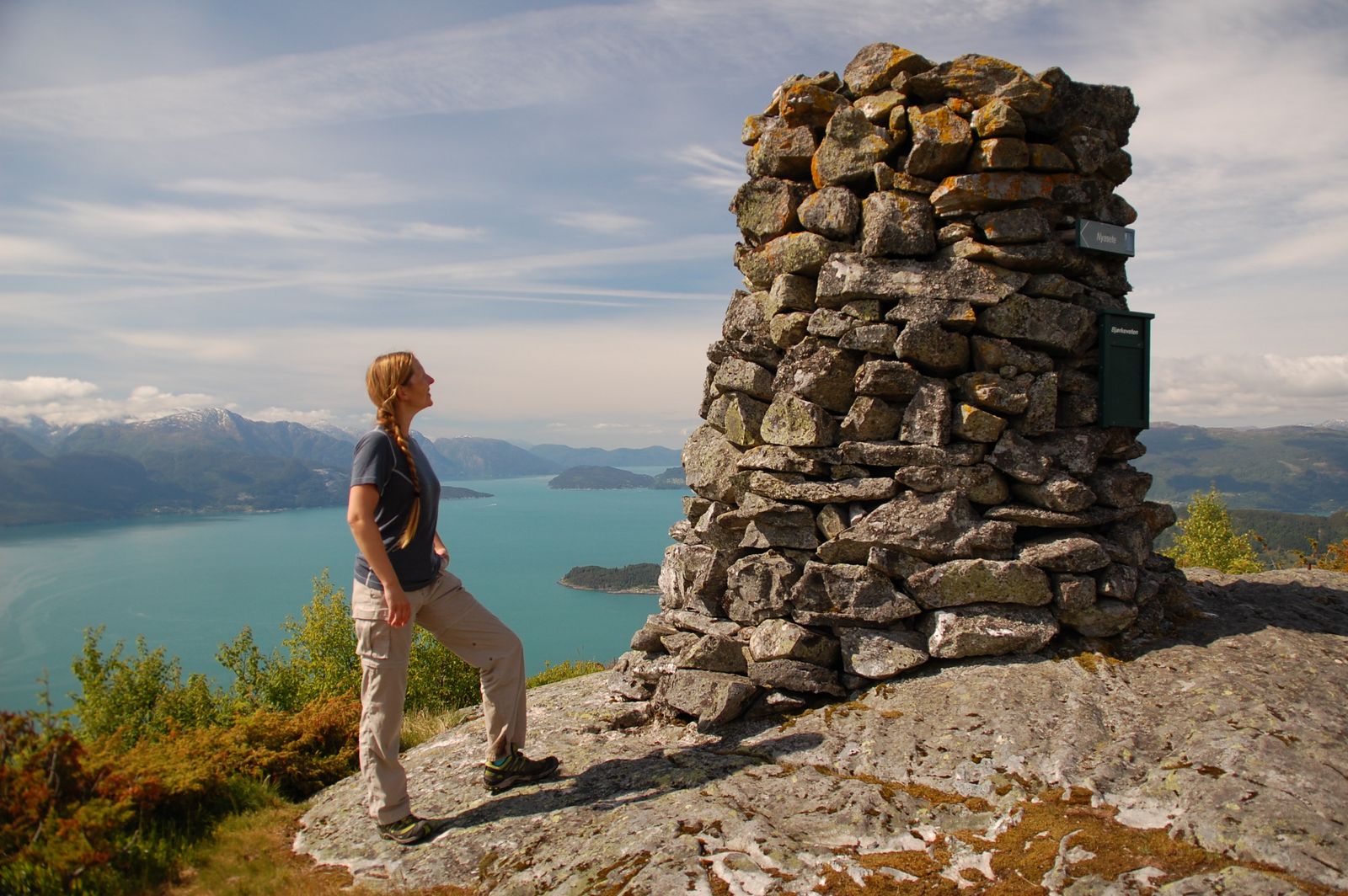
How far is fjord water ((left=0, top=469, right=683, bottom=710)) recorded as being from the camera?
90.6 m

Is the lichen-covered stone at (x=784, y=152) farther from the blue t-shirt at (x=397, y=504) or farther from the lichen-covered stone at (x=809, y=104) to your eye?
the blue t-shirt at (x=397, y=504)

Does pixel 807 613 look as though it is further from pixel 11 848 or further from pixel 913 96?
pixel 11 848

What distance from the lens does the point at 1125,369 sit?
685cm

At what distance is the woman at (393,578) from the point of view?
4.81 metres

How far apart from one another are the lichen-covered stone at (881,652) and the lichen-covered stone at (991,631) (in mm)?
152

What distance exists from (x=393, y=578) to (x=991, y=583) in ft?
14.7

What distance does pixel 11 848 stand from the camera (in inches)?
172

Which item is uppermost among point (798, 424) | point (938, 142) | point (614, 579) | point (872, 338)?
point (938, 142)

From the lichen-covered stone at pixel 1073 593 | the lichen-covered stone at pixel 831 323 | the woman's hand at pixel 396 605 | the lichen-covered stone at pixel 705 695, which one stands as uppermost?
the lichen-covered stone at pixel 831 323

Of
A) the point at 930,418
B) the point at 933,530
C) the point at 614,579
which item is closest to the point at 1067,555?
the point at 933,530

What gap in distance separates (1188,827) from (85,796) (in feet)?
21.0

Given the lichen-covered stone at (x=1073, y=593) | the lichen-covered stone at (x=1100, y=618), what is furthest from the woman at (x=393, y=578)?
the lichen-covered stone at (x=1100, y=618)

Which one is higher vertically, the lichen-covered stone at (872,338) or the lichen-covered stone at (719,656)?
the lichen-covered stone at (872,338)

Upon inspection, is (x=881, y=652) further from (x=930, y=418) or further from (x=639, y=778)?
(x=639, y=778)
